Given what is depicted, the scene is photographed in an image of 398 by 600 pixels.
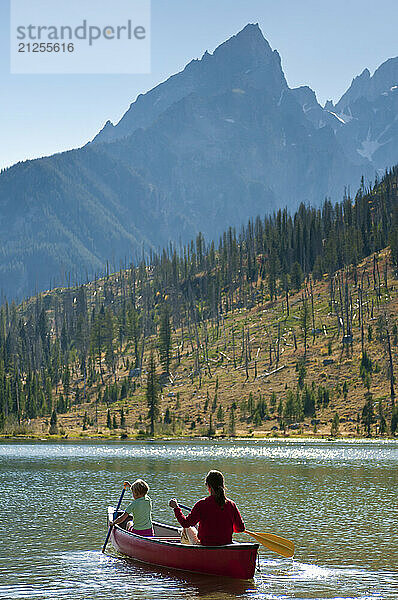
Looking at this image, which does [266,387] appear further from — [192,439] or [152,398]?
[192,439]

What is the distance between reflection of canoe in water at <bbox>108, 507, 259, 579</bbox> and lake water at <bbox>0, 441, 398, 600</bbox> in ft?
1.11

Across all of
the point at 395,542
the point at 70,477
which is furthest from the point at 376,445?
the point at 395,542

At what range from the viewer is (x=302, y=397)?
510ft

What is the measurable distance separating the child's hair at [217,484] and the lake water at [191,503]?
304 cm

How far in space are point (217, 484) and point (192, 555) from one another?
372 centimetres

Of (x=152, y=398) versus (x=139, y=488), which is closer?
(x=139, y=488)

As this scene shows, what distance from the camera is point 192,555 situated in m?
28.4

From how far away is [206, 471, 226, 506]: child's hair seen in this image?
86.3 ft

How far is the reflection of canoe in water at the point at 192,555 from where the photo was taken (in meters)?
27.2

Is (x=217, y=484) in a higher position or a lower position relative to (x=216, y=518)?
higher

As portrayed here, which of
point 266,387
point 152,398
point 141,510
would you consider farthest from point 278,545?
point 266,387

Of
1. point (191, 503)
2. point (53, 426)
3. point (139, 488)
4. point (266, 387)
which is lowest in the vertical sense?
point (191, 503)

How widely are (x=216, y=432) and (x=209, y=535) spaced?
125 metres

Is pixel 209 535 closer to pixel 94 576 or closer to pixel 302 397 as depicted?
pixel 94 576
